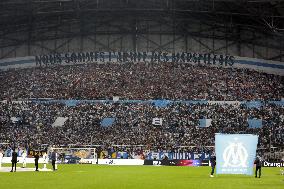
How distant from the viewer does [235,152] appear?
29359 millimetres

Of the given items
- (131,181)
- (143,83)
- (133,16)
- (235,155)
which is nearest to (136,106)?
(143,83)

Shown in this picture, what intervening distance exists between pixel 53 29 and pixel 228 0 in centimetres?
2966

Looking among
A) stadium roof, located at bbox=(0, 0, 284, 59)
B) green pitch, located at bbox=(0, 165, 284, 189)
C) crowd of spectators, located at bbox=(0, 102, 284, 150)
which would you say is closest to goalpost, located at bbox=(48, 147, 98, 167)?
crowd of spectators, located at bbox=(0, 102, 284, 150)

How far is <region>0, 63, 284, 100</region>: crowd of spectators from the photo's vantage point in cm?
7606

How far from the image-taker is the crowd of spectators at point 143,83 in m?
76.1

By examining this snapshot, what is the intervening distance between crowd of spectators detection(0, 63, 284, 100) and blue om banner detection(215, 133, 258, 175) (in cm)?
4501

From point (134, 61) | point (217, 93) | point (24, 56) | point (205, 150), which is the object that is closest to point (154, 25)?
point (134, 61)

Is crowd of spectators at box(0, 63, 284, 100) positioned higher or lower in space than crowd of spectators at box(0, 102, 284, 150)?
higher

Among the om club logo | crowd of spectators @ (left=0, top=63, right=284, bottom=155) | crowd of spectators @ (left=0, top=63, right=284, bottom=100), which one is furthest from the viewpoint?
crowd of spectators @ (left=0, top=63, right=284, bottom=100)

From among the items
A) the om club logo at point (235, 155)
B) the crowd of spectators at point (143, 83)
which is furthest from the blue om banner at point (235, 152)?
the crowd of spectators at point (143, 83)

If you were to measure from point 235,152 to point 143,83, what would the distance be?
49651mm

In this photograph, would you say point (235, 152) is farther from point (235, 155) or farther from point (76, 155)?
point (76, 155)

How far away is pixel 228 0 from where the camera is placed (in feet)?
216

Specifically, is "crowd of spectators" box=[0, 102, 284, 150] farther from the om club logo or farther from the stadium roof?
the om club logo
